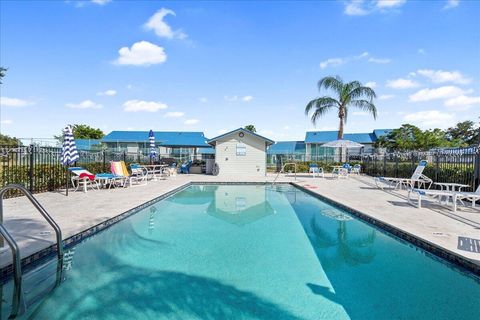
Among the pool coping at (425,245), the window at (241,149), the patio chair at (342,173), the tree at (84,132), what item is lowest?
the pool coping at (425,245)

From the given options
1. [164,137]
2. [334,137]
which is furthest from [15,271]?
[334,137]

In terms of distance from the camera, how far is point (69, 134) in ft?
31.5

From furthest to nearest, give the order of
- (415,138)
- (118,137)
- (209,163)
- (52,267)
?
(118,137)
(415,138)
(209,163)
(52,267)

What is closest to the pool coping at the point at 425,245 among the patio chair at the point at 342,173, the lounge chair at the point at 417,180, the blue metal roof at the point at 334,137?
the lounge chair at the point at 417,180

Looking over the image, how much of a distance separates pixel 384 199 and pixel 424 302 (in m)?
6.40

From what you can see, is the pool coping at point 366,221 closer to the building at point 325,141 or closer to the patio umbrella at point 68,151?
the patio umbrella at point 68,151

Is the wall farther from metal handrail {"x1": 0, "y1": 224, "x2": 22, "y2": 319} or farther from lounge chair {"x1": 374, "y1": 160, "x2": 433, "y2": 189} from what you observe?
metal handrail {"x1": 0, "y1": 224, "x2": 22, "y2": 319}

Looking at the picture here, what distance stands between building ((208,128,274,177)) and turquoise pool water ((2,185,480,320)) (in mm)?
13270

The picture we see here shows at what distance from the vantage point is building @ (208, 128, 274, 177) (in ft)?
65.5

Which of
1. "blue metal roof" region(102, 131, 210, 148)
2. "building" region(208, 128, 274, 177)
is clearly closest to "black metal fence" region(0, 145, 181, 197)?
"building" region(208, 128, 274, 177)

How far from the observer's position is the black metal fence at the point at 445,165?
8931 millimetres

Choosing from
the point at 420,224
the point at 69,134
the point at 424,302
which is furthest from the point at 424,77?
the point at 69,134

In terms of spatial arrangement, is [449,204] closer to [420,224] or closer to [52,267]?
[420,224]

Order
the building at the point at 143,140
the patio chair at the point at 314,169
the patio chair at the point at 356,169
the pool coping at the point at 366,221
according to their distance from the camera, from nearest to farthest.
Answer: the pool coping at the point at 366,221, the patio chair at the point at 314,169, the patio chair at the point at 356,169, the building at the point at 143,140
